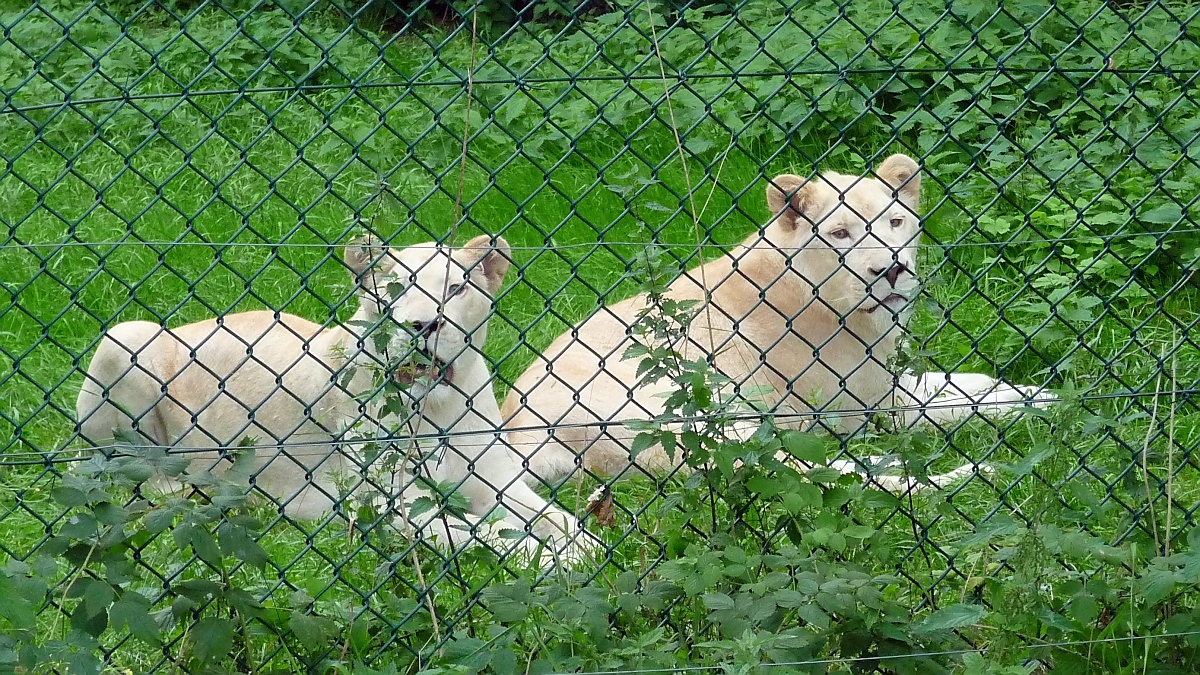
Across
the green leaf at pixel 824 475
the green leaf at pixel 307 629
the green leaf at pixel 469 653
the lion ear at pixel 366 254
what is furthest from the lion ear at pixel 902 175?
the green leaf at pixel 307 629

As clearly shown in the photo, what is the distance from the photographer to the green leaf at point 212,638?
2756mm

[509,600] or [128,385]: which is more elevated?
[128,385]

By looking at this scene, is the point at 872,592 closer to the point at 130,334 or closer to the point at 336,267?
the point at 130,334

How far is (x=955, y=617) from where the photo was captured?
2826 millimetres

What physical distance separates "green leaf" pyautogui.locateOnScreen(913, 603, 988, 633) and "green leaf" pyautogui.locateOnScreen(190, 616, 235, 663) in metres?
1.46

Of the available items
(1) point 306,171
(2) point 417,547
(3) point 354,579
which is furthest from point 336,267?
(2) point 417,547

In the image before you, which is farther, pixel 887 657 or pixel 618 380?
pixel 618 380

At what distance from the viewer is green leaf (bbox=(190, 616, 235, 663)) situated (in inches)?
108

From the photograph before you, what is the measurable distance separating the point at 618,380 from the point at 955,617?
3.09ft

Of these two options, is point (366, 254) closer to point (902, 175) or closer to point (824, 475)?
point (824, 475)

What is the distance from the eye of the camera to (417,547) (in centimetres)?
316

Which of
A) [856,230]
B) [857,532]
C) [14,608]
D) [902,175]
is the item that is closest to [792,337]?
[856,230]

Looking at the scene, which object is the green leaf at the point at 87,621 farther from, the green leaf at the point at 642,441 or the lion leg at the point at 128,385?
the lion leg at the point at 128,385

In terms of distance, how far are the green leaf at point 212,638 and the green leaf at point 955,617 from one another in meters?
1.46
